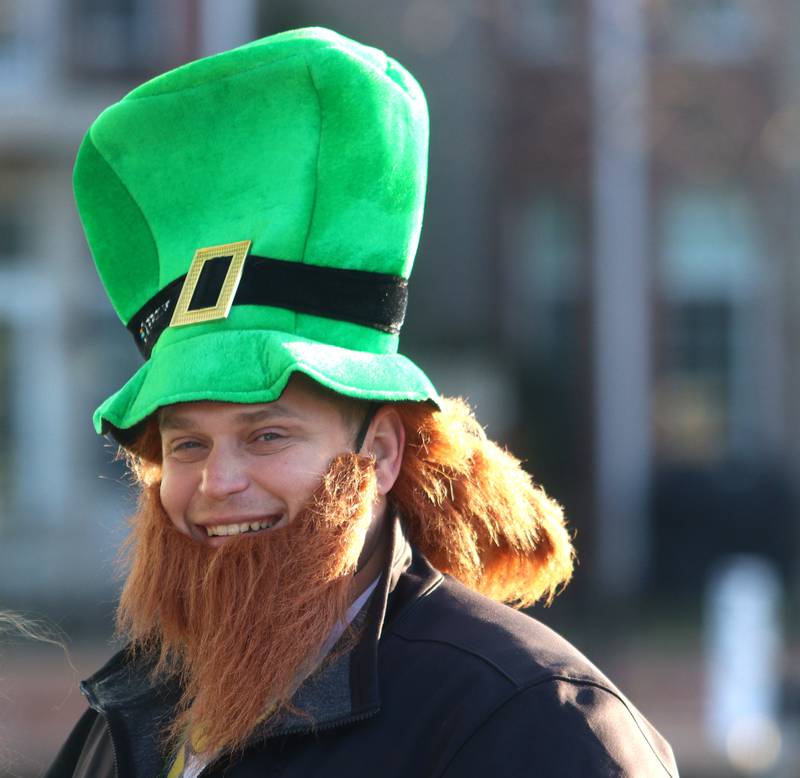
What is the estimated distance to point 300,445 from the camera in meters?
2.33

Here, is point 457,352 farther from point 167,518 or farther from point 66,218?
point 167,518

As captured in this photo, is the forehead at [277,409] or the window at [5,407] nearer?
the forehead at [277,409]

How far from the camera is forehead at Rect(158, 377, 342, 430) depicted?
2305mm

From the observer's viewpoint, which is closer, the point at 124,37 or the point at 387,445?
the point at 387,445

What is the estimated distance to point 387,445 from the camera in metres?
2.46

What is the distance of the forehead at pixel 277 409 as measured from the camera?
2305 millimetres

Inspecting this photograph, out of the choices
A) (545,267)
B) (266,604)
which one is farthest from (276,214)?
(545,267)

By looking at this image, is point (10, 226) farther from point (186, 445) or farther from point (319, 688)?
point (319, 688)

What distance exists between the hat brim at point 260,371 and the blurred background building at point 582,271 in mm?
10003

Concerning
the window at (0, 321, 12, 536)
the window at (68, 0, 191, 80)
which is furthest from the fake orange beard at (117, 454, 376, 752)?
the window at (68, 0, 191, 80)

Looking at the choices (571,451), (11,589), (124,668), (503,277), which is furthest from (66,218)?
(124,668)

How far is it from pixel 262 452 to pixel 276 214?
0.39m

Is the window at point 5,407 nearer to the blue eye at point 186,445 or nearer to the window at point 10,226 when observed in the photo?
the window at point 10,226

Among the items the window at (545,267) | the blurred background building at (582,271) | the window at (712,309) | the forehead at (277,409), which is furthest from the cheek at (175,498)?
the window at (712,309)
